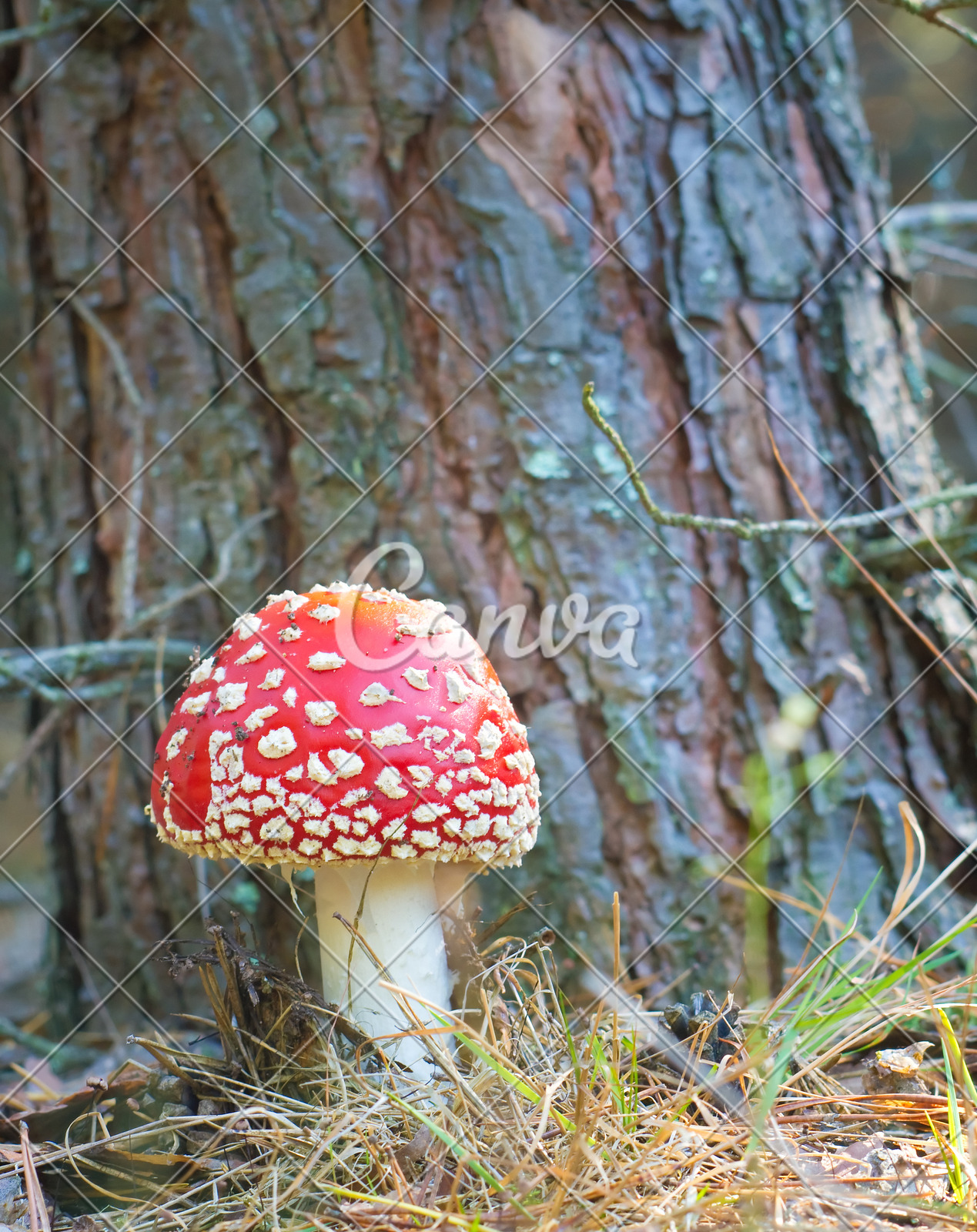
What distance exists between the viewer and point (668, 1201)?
4.09 ft

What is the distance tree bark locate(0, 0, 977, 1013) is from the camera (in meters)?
2.25

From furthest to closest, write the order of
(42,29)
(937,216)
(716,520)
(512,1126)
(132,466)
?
(937,216) < (132,466) < (42,29) < (716,520) < (512,1126)

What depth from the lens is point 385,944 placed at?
175 cm

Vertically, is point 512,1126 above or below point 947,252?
below

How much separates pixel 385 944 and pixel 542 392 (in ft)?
4.39

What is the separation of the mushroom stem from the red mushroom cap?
18 centimetres

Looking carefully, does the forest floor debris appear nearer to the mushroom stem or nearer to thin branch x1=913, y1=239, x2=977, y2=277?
the mushroom stem

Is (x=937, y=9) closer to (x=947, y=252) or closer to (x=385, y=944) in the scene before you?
(x=947, y=252)

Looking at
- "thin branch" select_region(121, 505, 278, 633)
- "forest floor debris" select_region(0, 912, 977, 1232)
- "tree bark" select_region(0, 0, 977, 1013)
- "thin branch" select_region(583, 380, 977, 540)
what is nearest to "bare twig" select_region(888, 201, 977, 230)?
"tree bark" select_region(0, 0, 977, 1013)

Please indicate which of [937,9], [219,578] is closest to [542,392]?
[219,578]

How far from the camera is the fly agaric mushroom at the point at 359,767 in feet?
4.91

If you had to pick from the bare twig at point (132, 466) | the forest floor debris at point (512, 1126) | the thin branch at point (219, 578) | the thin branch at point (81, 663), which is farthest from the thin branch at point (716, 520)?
the bare twig at point (132, 466)

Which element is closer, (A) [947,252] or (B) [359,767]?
(B) [359,767]

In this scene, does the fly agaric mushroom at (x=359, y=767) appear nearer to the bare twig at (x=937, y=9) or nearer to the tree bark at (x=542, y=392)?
the tree bark at (x=542, y=392)
